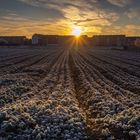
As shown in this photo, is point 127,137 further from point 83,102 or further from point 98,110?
point 83,102

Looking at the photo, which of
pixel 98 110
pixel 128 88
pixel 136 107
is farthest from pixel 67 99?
pixel 128 88

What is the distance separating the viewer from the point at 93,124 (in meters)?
12.6

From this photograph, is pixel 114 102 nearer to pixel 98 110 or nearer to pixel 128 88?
pixel 98 110

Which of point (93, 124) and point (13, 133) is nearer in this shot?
point (13, 133)

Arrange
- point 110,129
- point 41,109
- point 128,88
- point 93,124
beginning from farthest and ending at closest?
point 128,88 < point 41,109 < point 93,124 < point 110,129

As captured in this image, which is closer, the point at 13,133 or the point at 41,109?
the point at 13,133

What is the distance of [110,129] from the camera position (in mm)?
11648

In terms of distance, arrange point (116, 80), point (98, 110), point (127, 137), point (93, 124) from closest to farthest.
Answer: point (127, 137)
point (93, 124)
point (98, 110)
point (116, 80)

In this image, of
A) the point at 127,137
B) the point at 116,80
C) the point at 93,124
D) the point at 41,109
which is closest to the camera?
the point at 127,137

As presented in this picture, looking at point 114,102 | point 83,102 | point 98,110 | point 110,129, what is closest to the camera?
point 110,129

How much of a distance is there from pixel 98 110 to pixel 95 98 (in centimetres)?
242

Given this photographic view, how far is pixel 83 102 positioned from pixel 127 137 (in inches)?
240

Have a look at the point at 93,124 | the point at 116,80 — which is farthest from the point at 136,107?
the point at 116,80

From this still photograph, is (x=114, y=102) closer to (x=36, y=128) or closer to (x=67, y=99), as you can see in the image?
(x=67, y=99)
